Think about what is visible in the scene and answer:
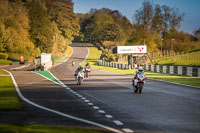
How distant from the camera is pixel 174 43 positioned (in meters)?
105

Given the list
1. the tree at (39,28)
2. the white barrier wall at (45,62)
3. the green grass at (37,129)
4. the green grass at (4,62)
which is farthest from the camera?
the tree at (39,28)

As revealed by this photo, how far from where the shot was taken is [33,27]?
112 meters

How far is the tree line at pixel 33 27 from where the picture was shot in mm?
94875

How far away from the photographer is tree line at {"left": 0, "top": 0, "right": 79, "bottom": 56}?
9488 cm

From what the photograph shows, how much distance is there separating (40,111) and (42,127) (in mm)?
3539

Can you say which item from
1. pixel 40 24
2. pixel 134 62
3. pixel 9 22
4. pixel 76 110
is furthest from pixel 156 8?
pixel 76 110

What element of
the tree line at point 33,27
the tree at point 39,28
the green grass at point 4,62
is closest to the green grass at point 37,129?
the green grass at point 4,62

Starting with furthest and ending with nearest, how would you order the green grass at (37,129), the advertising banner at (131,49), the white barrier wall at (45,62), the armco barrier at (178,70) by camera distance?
1. the advertising banner at (131,49)
2. the white barrier wall at (45,62)
3. the armco barrier at (178,70)
4. the green grass at (37,129)

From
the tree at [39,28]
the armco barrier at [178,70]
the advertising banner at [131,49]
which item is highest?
the tree at [39,28]

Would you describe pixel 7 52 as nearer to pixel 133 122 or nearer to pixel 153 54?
pixel 153 54

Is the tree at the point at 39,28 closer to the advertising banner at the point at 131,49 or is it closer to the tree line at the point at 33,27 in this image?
the tree line at the point at 33,27

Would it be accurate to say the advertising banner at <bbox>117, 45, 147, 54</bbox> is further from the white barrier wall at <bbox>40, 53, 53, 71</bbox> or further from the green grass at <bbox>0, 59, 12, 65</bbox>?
the green grass at <bbox>0, 59, 12, 65</bbox>

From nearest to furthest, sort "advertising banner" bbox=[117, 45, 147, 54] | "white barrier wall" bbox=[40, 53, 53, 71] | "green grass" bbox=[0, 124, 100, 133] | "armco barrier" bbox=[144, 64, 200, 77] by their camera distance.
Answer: "green grass" bbox=[0, 124, 100, 133] → "armco barrier" bbox=[144, 64, 200, 77] → "white barrier wall" bbox=[40, 53, 53, 71] → "advertising banner" bbox=[117, 45, 147, 54]

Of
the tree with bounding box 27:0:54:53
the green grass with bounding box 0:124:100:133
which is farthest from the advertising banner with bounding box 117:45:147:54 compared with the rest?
the green grass with bounding box 0:124:100:133
